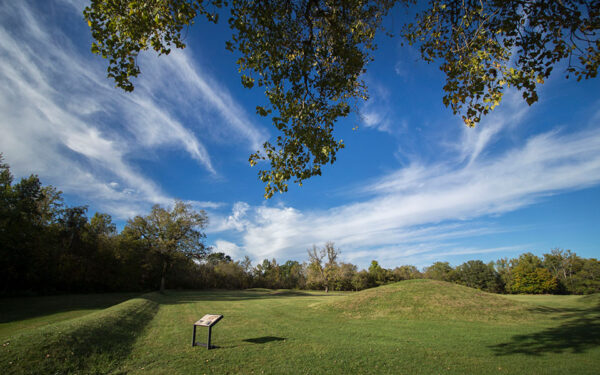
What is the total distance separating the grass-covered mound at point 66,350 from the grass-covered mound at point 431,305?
13.0m

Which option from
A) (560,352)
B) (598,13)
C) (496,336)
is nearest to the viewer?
(598,13)

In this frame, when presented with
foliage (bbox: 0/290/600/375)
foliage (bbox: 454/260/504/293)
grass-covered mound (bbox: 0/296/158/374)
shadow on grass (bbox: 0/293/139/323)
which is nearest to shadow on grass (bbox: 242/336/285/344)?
foliage (bbox: 0/290/600/375)

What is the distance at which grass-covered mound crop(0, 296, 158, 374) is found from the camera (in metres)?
6.09

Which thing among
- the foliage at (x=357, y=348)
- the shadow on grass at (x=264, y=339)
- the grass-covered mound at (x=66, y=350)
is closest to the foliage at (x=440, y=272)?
the foliage at (x=357, y=348)

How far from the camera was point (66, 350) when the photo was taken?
7.02m

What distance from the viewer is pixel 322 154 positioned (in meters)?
6.31

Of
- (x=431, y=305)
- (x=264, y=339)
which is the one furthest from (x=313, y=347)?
(x=431, y=305)

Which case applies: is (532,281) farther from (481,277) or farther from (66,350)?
(66,350)

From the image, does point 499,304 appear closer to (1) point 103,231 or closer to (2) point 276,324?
(2) point 276,324

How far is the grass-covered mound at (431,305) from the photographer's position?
15422 millimetres

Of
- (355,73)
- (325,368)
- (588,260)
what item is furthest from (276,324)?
(588,260)

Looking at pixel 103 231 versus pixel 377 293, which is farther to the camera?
pixel 103 231

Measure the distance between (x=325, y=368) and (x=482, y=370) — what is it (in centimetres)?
396

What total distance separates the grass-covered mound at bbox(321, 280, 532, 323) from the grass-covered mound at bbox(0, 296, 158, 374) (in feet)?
42.7
